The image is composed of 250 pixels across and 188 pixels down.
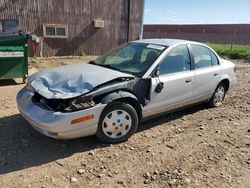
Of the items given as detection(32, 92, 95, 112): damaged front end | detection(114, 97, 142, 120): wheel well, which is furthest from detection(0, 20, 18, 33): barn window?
detection(114, 97, 142, 120): wheel well

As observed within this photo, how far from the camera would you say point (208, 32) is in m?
37.8

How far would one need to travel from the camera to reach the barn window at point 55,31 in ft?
44.9

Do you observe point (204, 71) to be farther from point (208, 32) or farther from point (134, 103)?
point (208, 32)

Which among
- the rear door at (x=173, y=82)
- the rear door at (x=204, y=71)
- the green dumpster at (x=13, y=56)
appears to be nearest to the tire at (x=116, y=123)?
the rear door at (x=173, y=82)

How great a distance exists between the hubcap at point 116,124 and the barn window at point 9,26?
10.2 m

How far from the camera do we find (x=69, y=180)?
10.9 ft

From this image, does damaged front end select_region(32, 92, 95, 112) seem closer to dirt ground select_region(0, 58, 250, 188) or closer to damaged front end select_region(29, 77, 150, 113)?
damaged front end select_region(29, 77, 150, 113)

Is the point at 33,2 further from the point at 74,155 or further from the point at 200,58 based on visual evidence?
the point at 74,155

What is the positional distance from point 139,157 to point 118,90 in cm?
101

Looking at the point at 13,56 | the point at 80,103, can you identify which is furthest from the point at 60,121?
the point at 13,56

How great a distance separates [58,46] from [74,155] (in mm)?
11150

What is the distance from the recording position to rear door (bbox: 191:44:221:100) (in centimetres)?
537

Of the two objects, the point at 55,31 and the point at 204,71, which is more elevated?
the point at 55,31

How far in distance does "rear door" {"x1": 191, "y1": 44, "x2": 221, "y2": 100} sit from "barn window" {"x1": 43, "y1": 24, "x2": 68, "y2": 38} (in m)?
9.86
